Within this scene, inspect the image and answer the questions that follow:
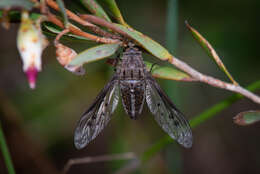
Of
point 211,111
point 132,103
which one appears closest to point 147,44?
point 132,103

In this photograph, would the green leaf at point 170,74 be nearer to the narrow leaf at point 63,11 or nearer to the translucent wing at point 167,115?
the translucent wing at point 167,115

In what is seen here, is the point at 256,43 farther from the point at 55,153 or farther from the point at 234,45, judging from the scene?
the point at 55,153

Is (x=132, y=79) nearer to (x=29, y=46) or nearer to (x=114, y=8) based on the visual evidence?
(x=114, y=8)

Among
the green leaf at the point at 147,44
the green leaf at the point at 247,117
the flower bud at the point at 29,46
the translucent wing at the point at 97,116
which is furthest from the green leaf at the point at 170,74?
the flower bud at the point at 29,46

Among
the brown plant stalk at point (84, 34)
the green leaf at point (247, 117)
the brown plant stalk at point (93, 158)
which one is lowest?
the brown plant stalk at point (93, 158)

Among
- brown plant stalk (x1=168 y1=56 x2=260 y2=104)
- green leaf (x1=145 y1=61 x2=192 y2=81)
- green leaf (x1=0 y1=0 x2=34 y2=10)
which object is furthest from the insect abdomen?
green leaf (x1=0 y1=0 x2=34 y2=10)

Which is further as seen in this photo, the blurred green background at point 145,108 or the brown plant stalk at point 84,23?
the blurred green background at point 145,108

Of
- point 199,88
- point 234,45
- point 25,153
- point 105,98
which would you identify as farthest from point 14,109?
point 234,45
